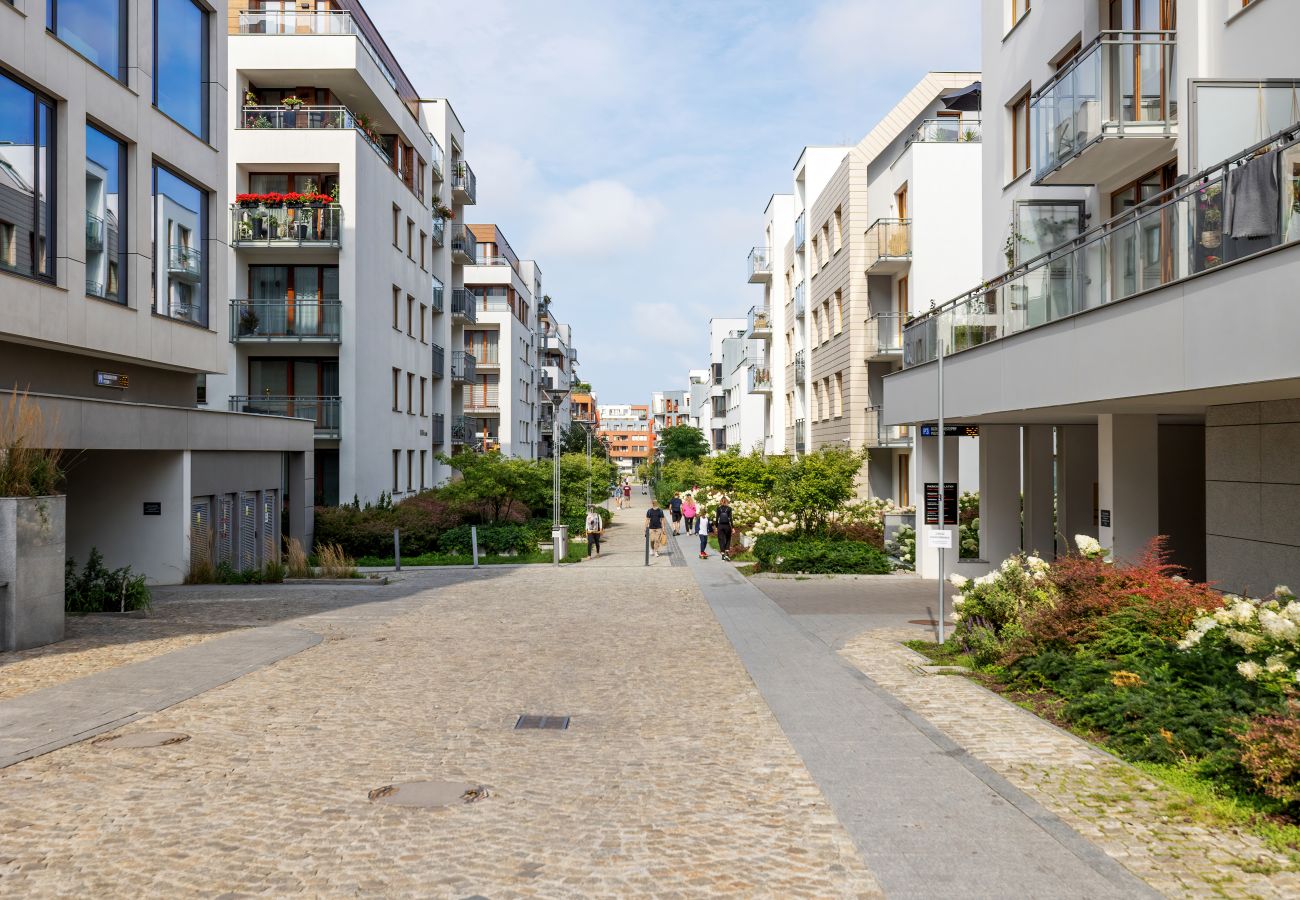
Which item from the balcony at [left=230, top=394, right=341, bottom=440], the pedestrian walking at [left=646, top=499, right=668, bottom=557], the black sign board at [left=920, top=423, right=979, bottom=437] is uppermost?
the balcony at [left=230, top=394, right=341, bottom=440]

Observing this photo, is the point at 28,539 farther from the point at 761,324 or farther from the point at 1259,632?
the point at 761,324

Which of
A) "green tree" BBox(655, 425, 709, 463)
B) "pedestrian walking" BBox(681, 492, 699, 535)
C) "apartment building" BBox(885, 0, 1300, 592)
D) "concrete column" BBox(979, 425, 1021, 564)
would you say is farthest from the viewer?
"green tree" BBox(655, 425, 709, 463)

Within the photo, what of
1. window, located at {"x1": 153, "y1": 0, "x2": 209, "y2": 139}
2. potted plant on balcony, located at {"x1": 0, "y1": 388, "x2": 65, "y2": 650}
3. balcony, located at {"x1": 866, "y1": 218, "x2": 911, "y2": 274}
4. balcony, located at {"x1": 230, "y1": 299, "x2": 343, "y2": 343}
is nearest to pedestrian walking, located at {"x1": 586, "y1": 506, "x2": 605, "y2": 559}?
balcony, located at {"x1": 230, "y1": 299, "x2": 343, "y2": 343}

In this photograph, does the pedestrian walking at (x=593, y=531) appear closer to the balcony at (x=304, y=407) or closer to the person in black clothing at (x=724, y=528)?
the person in black clothing at (x=724, y=528)

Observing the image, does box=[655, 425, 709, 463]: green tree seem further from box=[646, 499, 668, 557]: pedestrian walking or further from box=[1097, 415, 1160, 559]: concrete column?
box=[1097, 415, 1160, 559]: concrete column

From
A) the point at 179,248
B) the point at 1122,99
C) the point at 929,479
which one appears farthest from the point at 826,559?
the point at 179,248

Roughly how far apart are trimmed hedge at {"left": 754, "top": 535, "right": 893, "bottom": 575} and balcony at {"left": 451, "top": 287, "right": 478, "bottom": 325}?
87.3 feet

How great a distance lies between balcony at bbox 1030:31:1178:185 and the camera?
14031 mm

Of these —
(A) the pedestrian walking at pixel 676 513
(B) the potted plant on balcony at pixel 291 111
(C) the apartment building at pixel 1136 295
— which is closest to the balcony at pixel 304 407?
(B) the potted plant on balcony at pixel 291 111

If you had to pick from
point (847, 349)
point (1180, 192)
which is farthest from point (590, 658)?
point (847, 349)

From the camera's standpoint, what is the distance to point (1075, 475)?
2084cm

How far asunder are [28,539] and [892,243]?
78.1 feet

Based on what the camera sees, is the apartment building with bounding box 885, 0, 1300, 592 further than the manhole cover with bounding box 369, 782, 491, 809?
→ Yes

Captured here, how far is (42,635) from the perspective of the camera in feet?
41.7
